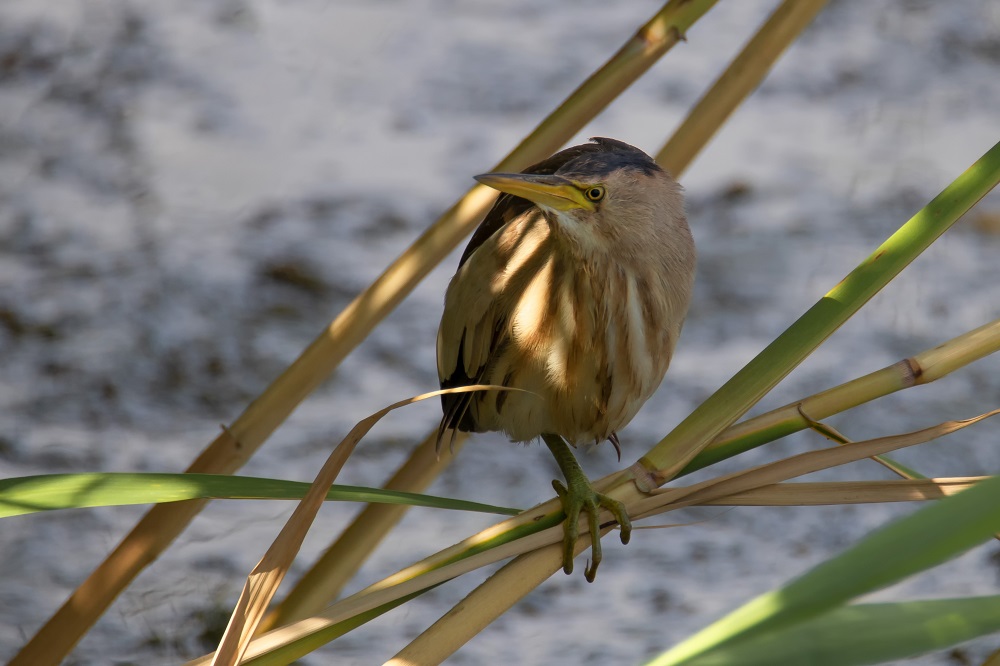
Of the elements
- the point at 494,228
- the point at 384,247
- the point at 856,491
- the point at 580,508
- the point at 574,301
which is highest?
the point at 384,247

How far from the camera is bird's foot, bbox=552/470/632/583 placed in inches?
29.4

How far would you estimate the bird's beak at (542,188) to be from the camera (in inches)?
31.3

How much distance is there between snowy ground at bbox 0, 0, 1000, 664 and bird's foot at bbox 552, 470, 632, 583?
603 millimetres

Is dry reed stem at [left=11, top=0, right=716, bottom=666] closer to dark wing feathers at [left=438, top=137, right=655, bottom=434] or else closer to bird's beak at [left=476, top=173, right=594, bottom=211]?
dark wing feathers at [left=438, top=137, right=655, bottom=434]

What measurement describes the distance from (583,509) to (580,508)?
0.01m

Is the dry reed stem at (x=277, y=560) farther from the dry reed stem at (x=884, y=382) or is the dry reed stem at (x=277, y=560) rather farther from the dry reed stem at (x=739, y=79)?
the dry reed stem at (x=739, y=79)

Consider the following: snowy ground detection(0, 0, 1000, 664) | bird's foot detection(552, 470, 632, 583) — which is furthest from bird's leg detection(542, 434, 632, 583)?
snowy ground detection(0, 0, 1000, 664)

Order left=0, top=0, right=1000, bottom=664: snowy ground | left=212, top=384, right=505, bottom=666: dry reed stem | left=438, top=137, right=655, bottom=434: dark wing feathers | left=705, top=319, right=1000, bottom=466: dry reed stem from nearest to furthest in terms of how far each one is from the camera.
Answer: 1. left=212, top=384, right=505, bottom=666: dry reed stem
2. left=705, top=319, right=1000, bottom=466: dry reed stem
3. left=438, top=137, right=655, bottom=434: dark wing feathers
4. left=0, top=0, right=1000, bottom=664: snowy ground

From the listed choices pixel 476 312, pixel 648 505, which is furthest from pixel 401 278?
pixel 648 505

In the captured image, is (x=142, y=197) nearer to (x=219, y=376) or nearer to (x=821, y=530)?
(x=219, y=376)

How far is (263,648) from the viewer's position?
62 centimetres

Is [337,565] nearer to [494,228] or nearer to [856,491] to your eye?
[494,228]

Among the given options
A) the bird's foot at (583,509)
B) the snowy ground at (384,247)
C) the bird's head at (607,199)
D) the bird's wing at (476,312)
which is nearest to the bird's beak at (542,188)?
the bird's head at (607,199)

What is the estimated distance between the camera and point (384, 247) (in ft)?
7.40
